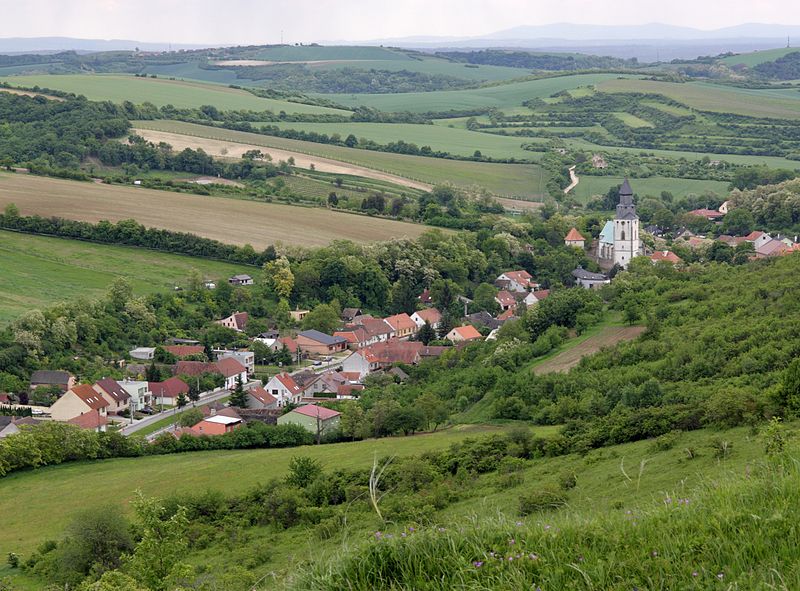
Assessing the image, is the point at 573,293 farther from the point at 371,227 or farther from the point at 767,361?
the point at 371,227

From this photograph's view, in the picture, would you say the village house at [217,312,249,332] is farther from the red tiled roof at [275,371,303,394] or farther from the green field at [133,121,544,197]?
the green field at [133,121,544,197]

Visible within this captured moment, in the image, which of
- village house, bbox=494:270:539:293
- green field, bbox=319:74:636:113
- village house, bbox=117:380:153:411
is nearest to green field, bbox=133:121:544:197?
village house, bbox=494:270:539:293

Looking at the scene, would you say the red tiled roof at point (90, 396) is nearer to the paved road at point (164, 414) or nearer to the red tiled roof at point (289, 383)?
the paved road at point (164, 414)

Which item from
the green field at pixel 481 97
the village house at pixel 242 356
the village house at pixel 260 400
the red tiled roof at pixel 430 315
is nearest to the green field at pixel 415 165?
the red tiled roof at pixel 430 315

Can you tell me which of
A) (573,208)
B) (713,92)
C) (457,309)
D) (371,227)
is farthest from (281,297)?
(713,92)

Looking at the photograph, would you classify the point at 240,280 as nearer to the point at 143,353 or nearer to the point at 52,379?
the point at 143,353

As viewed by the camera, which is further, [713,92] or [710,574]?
[713,92]
